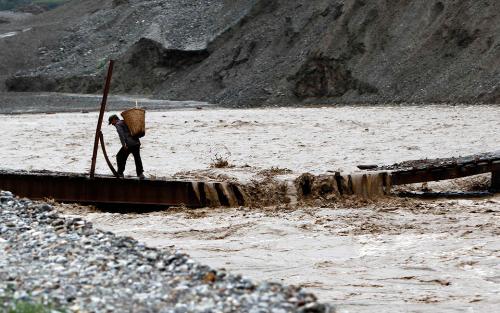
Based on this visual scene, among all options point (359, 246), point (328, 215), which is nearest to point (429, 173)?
point (328, 215)

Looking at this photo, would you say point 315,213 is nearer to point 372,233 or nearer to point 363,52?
point 372,233

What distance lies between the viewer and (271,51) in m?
40.0

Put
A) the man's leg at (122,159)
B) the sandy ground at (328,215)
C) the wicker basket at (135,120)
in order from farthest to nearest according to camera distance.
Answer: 1. the man's leg at (122,159)
2. the wicker basket at (135,120)
3. the sandy ground at (328,215)

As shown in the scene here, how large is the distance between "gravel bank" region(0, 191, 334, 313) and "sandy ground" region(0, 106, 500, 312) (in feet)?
6.91

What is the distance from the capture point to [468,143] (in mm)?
21219

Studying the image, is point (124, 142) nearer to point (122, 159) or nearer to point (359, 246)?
point (122, 159)

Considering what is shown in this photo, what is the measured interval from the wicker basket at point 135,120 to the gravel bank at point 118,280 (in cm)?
498

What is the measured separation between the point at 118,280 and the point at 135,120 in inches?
275

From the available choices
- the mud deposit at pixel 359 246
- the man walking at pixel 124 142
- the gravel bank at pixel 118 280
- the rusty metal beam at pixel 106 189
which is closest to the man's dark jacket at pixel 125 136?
the man walking at pixel 124 142

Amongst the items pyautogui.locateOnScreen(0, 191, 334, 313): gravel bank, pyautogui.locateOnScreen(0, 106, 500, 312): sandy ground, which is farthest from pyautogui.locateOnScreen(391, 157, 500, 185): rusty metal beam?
pyautogui.locateOnScreen(0, 191, 334, 313): gravel bank

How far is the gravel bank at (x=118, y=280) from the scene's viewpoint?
23.7 feet

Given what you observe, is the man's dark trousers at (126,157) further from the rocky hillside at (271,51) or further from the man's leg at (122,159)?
the rocky hillside at (271,51)

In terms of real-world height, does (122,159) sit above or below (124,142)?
below

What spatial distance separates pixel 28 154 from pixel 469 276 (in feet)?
41.4
